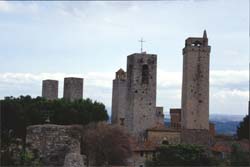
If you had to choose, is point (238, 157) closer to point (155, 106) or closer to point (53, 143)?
point (53, 143)

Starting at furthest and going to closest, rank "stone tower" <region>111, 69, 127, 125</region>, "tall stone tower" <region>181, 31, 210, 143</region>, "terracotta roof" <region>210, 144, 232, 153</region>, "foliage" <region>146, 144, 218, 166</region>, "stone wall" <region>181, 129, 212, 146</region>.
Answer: "stone tower" <region>111, 69, 127, 125</region>
"tall stone tower" <region>181, 31, 210, 143</region>
"stone wall" <region>181, 129, 212, 146</region>
"terracotta roof" <region>210, 144, 232, 153</region>
"foliage" <region>146, 144, 218, 166</region>

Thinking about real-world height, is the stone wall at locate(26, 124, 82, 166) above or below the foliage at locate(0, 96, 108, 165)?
below

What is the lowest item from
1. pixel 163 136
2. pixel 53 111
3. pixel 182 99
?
pixel 163 136

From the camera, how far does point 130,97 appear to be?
49.6 meters

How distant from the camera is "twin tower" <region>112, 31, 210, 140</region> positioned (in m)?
49.1

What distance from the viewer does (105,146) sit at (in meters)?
27.1

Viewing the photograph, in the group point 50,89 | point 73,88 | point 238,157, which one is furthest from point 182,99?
point 238,157

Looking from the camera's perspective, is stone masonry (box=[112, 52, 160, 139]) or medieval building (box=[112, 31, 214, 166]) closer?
medieval building (box=[112, 31, 214, 166])

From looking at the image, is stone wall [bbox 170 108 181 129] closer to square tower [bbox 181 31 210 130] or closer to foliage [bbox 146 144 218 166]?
square tower [bbox 181 31 210 130]

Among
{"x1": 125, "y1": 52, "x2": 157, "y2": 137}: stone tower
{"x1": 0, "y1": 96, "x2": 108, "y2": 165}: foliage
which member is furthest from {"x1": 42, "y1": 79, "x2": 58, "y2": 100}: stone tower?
{"x1": 125, "y1": 52, "x2": 157, "y2": 137}: stone tower

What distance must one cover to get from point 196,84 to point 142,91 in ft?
20.1

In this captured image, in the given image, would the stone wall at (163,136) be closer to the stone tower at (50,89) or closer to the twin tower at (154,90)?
the twin tower at (154,90)

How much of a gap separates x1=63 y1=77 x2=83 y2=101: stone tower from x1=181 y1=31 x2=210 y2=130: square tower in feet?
38.9

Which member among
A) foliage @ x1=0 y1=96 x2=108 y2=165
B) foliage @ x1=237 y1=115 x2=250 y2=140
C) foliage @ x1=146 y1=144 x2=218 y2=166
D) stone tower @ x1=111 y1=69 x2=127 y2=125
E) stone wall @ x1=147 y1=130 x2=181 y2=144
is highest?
stone tower @ x1=111 y1=69 x2=127 y2=125
